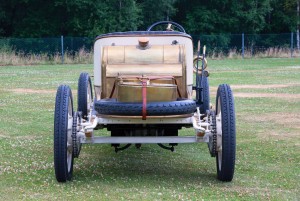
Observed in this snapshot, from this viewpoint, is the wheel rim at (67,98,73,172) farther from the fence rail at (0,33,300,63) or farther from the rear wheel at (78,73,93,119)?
the fence rail at (0,33,300,63)

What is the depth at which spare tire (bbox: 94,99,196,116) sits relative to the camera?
6930 millimetres

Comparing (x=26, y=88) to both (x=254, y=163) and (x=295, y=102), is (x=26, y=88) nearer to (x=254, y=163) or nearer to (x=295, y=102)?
(x=295, y=102)

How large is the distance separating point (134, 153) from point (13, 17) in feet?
150

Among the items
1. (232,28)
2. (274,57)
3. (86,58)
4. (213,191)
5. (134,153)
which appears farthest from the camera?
(232,28)

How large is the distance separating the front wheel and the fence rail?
1392 inches

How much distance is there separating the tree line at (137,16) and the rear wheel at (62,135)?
4264 centimetres

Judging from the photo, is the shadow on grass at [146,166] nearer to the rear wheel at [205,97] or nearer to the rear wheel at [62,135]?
the rear wheel at [62,135]

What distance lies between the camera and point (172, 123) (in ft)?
23.8

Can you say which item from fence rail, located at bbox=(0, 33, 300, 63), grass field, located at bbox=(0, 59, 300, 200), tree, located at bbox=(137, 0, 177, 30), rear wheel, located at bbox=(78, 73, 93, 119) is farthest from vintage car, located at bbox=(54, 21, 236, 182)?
tree, located at bbox=(137, 0, 177, 30)

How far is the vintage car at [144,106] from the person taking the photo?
6.98 m

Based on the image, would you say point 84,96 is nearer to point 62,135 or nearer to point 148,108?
point 62,135

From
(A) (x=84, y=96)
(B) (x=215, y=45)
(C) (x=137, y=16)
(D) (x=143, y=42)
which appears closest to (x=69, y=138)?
(D) (x=143, y=42)

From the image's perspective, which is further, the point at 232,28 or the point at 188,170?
the point at 232,28

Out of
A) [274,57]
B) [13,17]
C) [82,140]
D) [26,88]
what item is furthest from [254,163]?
[13,17]
